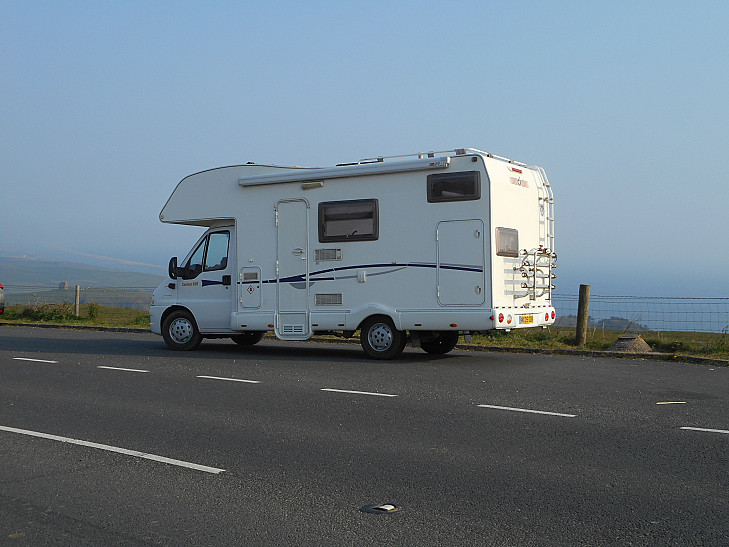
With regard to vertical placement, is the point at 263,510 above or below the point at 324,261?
below

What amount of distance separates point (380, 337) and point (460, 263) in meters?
1.94

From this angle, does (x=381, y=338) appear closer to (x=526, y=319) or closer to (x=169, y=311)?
(x=526, y=319)

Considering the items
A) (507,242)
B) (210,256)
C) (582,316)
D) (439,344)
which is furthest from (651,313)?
(210,256)

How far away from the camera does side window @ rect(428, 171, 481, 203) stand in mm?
13008

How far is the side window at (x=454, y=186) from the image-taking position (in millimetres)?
13008

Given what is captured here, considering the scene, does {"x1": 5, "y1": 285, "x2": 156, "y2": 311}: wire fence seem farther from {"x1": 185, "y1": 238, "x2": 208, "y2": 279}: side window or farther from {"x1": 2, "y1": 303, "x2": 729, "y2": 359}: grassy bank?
{"x1": 185, "y1": 238, "x2": 208, "y2": 279}: side window

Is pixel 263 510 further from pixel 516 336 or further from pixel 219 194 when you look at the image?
A: pixel 516 336

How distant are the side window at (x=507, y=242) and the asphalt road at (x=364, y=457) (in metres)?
2.18

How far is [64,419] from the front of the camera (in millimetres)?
8469

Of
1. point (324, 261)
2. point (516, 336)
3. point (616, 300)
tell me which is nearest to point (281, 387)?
point (324, 261)

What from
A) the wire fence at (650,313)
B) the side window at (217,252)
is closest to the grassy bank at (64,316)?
the wire fence at (650,313)

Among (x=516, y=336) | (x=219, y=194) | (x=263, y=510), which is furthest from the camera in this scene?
(x=516, y=336)

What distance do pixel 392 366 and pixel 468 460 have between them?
653 cm

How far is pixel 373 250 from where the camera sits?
13.9m
